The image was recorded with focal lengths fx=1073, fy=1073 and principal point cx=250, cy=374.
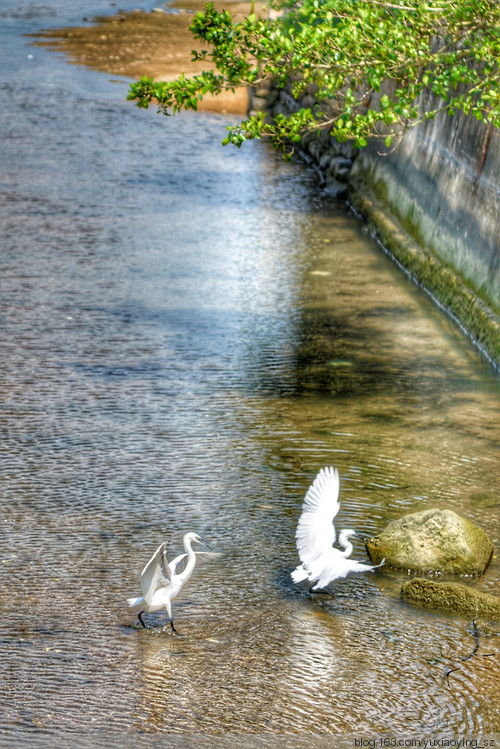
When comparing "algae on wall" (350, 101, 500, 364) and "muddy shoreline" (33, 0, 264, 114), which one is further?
"muddy shoreline" (33, 0, 264, 114)

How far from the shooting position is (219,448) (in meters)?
7.66

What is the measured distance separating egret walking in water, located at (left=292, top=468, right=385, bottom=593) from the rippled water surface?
19 centimetres

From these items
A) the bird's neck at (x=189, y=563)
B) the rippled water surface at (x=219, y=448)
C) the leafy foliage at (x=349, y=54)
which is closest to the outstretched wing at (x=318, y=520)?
the rippled water surface at (x=219, y=448)

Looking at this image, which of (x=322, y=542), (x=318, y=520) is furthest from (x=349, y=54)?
(x=322, y=542)

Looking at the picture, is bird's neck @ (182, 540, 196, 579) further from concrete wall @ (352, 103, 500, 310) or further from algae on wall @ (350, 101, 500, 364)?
concrete wall @ (352, 103, 500, 310)

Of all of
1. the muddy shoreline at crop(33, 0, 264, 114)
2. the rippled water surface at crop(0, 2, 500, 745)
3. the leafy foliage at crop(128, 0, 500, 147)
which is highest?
the leafy foliage at crop(128, 0, 500, 147)

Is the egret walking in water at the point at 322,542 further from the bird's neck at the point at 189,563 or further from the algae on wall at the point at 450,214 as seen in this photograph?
the algae on wall at the point at 450,214

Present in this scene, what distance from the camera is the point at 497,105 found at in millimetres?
7637

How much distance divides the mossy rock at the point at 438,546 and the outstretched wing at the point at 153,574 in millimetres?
1514

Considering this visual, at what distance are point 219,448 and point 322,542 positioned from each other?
6.68 ft

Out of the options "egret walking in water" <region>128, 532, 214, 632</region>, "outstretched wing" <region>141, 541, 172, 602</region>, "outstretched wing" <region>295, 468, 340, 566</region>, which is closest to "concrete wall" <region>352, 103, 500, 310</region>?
"outstretched wing" <region>295, 468, 340, 566</region>

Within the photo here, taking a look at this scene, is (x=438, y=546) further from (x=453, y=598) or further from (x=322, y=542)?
(x=322, y=542)

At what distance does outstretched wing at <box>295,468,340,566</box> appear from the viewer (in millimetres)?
5754

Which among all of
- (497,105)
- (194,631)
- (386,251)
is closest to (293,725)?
(194,631)
